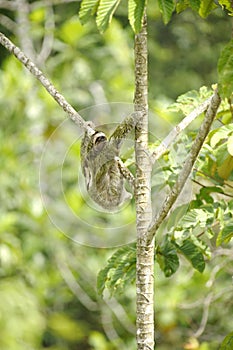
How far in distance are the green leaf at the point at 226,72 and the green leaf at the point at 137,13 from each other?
143mm

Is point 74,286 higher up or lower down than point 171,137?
higher up

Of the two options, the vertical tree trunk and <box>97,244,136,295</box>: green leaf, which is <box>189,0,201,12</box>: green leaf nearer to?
the vertical tree trunk

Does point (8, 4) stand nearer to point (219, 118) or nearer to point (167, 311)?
point (167, 311)

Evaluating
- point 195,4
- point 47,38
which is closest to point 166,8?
point 195,4

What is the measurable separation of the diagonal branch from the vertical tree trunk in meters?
0.03

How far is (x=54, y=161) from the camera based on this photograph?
2566 mm

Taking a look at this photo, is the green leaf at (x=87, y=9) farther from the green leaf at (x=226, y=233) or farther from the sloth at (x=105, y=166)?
the green leaf at (x=226, y=233)

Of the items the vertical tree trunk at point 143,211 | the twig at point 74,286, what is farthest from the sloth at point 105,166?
the twig at point 74,286

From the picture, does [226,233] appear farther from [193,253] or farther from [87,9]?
[87,9]

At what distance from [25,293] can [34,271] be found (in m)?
0.24

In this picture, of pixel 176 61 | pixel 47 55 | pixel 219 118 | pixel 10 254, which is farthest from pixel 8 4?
pixel 219 118

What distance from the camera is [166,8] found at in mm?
986

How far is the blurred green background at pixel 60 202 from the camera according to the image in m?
3.01

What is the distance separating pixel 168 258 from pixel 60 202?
1.28 metres
